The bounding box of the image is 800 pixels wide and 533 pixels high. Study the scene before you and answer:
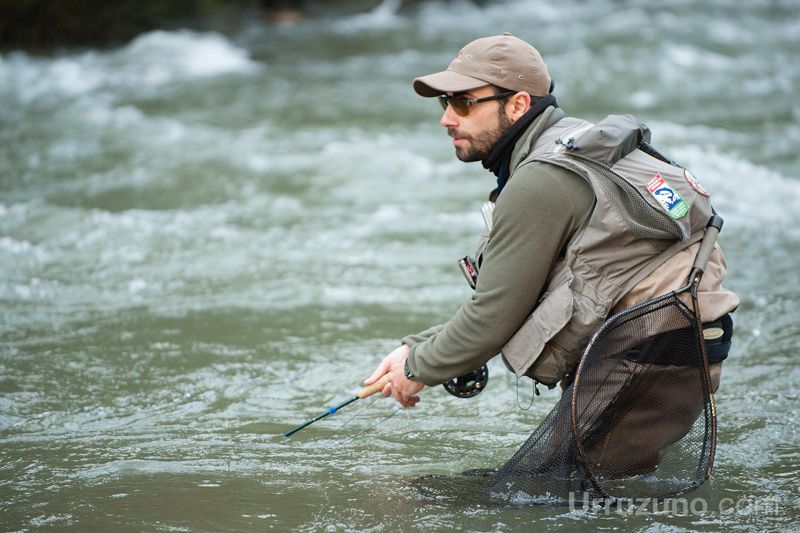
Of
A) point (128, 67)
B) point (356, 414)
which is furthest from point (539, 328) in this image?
point (128, 67)

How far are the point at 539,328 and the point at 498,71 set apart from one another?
0.81 m

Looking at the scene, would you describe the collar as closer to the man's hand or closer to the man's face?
the man's face

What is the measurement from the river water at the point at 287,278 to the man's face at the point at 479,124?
3.92ft

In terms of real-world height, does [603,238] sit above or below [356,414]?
above

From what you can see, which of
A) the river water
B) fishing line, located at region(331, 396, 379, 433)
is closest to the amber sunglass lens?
the river water

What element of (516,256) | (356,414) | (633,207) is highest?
(633,207)

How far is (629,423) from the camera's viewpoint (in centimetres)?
324

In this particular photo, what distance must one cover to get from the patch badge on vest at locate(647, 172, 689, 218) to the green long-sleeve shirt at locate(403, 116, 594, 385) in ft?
0.63

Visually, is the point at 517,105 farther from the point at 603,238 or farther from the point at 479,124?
the point at 603,238

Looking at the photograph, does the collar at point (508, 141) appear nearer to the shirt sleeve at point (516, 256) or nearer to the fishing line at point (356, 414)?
the shirt sleeve at point (516, 256)

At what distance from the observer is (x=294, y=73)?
13547 mm

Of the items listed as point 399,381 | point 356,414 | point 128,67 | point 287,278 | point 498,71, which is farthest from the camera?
point 128,67

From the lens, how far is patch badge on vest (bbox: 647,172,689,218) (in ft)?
10.0

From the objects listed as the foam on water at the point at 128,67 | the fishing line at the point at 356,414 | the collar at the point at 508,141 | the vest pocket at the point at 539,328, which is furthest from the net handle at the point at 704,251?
the foam on water at the point at 128,67
